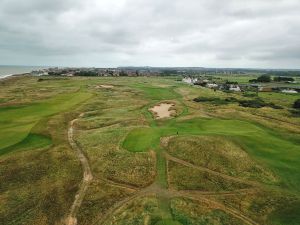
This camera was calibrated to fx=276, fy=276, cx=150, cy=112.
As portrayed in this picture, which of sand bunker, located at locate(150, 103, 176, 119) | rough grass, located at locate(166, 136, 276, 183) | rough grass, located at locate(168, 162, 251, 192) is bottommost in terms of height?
sand bunker, located at locate(150, 103, 176, 119)

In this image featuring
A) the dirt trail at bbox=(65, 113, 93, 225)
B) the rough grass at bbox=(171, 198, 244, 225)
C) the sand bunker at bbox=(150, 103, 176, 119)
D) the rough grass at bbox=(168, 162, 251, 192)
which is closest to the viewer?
the rough grass at bbox=(171, 198, 244, 225)

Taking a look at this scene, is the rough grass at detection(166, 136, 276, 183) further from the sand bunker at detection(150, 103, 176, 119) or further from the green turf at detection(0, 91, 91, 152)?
the green turf at detection(0, 91, 91, 152)

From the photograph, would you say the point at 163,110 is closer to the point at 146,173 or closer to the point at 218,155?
the point at 218,155

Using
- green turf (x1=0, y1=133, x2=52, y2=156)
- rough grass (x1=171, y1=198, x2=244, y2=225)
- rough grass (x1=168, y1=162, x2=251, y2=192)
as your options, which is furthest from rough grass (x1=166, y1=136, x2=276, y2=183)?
green turf (x1=0, y1=133, x2=52, y2=156)

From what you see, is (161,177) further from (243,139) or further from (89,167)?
(243,139)

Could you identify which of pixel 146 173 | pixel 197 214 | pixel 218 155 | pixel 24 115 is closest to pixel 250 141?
pixel 218 155

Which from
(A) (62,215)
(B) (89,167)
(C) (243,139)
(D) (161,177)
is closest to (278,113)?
(C) (243,139)

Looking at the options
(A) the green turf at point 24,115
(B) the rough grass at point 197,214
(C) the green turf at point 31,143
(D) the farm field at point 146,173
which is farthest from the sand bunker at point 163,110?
(B) the rough grass at point 197,214
